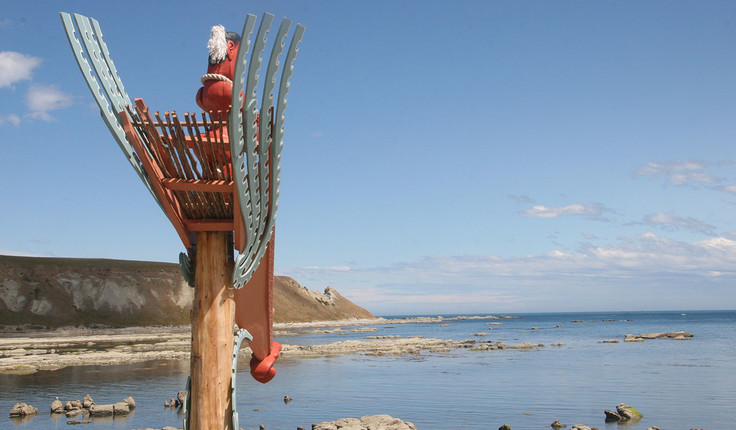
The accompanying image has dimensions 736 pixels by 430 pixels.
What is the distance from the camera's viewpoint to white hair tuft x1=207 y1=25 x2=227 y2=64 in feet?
23.7

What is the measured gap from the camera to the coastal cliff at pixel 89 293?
7912cm

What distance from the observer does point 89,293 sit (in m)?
85.8

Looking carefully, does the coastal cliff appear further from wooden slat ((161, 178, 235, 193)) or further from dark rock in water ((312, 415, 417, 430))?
wooden slat ((161, 178, 235, 193))

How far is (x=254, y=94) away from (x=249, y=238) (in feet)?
5.56

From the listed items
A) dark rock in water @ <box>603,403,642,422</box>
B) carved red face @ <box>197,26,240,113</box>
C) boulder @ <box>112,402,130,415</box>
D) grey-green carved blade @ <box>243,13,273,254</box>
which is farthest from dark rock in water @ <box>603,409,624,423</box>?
carved red face @ <box>197,26,240,113</box>

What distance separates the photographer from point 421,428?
64.6 ft

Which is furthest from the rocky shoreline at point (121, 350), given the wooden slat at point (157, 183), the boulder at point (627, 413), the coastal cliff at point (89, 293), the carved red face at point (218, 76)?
the carved red face at point (218, 76)

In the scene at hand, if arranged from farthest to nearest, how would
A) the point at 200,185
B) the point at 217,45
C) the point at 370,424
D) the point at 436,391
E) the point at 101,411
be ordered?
the point at 436,391 → the point at 101,411 → the point at 370,424 → the point at 217,45 → the point at 200,185

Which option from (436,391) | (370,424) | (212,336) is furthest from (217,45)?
(436,391)

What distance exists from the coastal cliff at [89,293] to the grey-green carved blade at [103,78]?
263 feet

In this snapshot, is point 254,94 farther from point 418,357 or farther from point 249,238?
point 418,357

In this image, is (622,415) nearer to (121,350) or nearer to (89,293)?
(121,350)

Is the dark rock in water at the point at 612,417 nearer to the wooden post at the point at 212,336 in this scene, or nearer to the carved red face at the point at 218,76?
the wooden post at the point at 212,336

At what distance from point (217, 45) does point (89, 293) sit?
8803 centimetres
